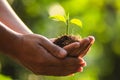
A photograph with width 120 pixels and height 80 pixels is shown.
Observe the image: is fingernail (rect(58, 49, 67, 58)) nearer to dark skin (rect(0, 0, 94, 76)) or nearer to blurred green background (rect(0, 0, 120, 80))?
dark skin (rect(0, 0, 94, 76))

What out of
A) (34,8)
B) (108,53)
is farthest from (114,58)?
(34,8)

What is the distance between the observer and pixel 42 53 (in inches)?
98.0

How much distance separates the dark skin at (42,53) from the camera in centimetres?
245

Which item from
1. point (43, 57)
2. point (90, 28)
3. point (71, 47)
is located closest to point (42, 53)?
point (43, 57)

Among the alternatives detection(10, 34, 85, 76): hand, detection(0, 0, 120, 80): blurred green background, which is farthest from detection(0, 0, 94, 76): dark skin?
detection(0, 0, 120, 80): blurred green background

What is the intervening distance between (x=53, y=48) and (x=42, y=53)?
2.2 inches

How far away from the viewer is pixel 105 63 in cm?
559

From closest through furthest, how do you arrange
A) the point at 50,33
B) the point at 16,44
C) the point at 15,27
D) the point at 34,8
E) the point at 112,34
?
the point at 16,44 → the point at 15,27 → the point at 50,33 → the point at 34,8 → the point at 112,34

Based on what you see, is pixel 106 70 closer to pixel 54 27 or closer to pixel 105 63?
pixel 105 63

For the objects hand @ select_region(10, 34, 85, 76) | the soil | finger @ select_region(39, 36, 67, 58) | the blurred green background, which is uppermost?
the soil

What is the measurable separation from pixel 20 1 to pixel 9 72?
59 centimetres

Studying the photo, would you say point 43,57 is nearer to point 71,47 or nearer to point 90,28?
point 71,47

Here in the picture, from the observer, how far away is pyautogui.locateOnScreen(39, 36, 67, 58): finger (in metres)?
2.44

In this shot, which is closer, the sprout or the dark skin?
the dark skin
